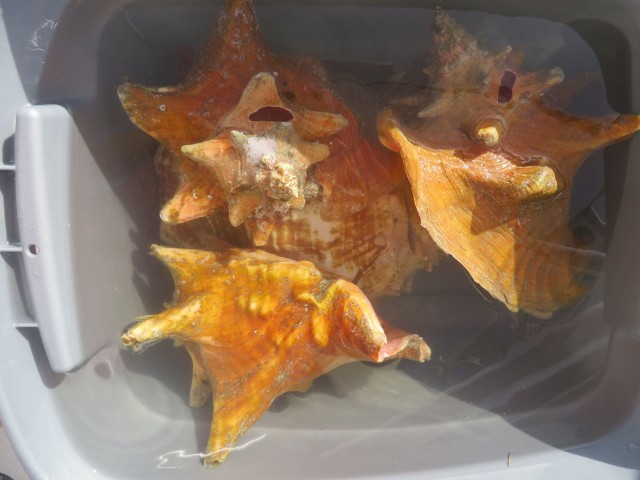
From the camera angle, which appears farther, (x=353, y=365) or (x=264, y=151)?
(x=353, y=365)

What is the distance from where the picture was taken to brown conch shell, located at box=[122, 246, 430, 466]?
0.72 metres

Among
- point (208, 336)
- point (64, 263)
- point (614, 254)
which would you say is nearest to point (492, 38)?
point (614, 254)

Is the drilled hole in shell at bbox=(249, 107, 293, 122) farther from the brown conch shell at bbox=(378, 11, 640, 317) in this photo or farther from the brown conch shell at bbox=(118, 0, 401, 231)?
the brown conch shell at bbox=(378, 11, 640, 317)

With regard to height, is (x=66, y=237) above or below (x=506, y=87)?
below

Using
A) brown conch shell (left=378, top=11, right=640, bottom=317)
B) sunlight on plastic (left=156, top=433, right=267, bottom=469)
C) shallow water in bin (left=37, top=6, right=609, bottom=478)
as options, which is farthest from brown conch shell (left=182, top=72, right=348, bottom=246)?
sunlight on plastic (left=156, top=433, right=267, bottom=469)

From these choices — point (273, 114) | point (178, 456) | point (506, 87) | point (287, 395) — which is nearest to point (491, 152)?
point (506, 87)

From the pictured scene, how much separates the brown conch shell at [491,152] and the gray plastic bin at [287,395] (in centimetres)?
16

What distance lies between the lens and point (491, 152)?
29.5 inches

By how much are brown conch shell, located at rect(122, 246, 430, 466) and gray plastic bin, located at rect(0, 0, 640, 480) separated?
0.43 ft

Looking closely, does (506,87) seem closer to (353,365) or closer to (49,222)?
(353,365)

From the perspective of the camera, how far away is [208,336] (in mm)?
771

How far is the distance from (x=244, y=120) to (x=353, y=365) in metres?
0.56

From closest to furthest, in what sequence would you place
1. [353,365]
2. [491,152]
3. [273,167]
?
[273,167]
[491,152]
[353,365]

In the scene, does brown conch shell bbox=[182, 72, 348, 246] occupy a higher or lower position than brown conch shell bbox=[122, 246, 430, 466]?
higher
